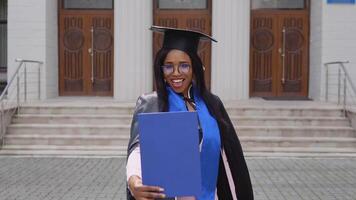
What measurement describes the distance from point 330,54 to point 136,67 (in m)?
5.20

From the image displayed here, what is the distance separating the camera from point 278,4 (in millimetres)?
16406

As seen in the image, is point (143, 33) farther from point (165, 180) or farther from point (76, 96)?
point (165, 180)

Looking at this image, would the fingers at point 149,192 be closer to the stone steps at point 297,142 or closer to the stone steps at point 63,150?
the stone steps at point 63,150

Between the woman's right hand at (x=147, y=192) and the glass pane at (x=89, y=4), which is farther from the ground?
the glass pane at (x=89, y=4)

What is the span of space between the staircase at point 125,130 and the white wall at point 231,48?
2.40 metres

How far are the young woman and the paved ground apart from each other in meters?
5.20

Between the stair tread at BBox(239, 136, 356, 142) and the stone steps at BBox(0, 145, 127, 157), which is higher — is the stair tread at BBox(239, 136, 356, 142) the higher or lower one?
the higher one

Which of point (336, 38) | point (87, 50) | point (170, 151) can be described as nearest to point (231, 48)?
point (336, 38)

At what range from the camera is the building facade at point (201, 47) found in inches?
602

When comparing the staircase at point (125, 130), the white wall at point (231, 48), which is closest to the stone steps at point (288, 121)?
the staircase at point (125, 130)

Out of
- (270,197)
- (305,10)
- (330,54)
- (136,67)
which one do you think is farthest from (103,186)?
(305,10)

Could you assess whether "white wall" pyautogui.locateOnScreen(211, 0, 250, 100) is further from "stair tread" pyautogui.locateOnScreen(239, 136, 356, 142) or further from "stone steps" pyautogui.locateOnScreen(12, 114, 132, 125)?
"stone steps" pyautogui.locateOnScreen(12, 114, 132, 125)

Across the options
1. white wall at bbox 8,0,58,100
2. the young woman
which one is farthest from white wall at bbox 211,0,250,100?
the young woman

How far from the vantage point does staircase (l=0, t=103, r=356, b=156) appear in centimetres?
1177
